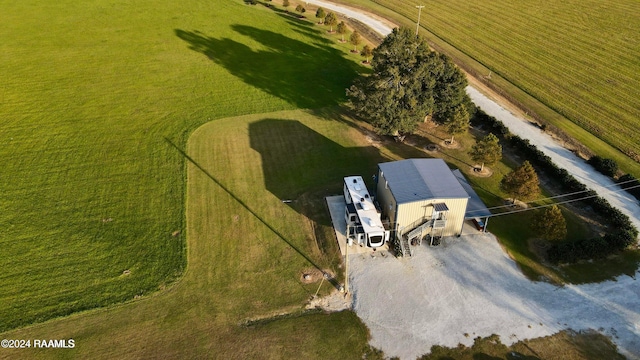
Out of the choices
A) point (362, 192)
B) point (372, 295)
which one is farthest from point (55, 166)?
point (372, 295)

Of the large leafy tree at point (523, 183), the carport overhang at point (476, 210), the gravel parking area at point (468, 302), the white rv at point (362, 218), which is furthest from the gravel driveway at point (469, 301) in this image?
the large leafy tree at point (523, 183)

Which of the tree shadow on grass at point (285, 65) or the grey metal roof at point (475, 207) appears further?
the tree shadow on grass at point (285, 65)

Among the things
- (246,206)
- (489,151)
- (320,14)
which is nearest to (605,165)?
(489,151)

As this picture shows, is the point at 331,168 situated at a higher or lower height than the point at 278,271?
higher

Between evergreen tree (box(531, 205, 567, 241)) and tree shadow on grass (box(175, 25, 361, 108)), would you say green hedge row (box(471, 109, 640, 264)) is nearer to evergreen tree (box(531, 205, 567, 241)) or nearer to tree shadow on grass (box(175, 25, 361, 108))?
evergreen tree (box(531, 205, 567, 241))

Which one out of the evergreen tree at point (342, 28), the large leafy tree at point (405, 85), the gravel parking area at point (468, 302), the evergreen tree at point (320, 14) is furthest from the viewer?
the evergreen tree at point (320, 14)

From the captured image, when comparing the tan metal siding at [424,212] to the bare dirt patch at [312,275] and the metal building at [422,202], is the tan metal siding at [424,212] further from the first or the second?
the bare dirt patch at [312,275]

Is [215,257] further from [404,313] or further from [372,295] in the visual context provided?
[404,313]
